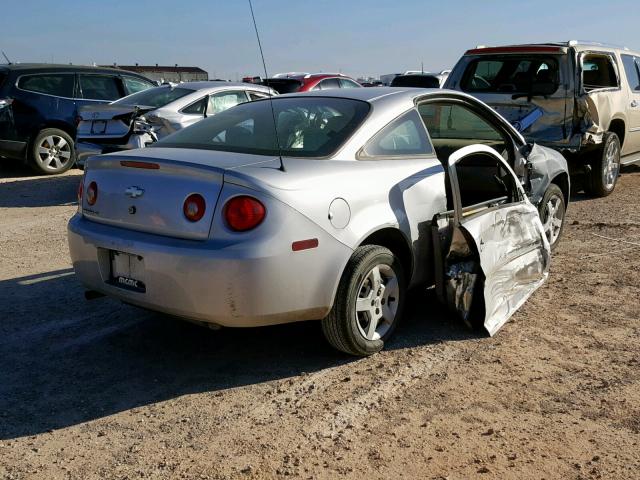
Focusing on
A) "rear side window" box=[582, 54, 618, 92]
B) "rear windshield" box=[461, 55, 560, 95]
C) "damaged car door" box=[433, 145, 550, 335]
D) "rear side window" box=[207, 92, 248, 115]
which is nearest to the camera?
"damaged car door" box=[433, 145, 550, 335]

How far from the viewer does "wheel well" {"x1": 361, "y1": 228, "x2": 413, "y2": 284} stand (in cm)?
414

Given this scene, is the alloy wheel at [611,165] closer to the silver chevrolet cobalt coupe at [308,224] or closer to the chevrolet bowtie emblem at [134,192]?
the silver chevrolet cobalt coupe at [308,224]

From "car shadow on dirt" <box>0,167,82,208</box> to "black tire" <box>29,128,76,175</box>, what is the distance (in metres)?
0.20

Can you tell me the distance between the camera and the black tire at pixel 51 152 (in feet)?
37.5

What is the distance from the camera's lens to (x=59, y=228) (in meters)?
7.70

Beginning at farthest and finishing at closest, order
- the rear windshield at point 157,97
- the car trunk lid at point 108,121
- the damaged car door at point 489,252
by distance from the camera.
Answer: the rear windshield at point 157,97
the car trunk lid at point 108,121
the damaged car door at point 489,252

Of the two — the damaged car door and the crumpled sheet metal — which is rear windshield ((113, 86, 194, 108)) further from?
the crumpled sheet metal

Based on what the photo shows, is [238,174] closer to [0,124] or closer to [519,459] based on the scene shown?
[519,459]

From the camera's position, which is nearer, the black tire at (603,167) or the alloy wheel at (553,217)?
the alloy wheel at (553,217)

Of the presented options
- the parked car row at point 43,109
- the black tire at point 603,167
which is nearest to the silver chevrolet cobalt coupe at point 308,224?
the black tire at point 603,167

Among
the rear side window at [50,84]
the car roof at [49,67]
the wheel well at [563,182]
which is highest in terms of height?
the car roof at [49,67]

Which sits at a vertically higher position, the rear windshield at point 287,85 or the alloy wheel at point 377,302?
the rear windshield at point 287,85

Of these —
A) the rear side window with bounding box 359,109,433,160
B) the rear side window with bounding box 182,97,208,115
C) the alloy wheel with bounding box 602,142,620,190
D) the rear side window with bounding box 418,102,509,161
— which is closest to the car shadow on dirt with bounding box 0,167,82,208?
the rear side window with bounding box 182,97,208,115

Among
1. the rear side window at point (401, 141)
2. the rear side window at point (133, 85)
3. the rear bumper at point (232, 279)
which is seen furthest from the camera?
the rear side window at point (133, 85)
